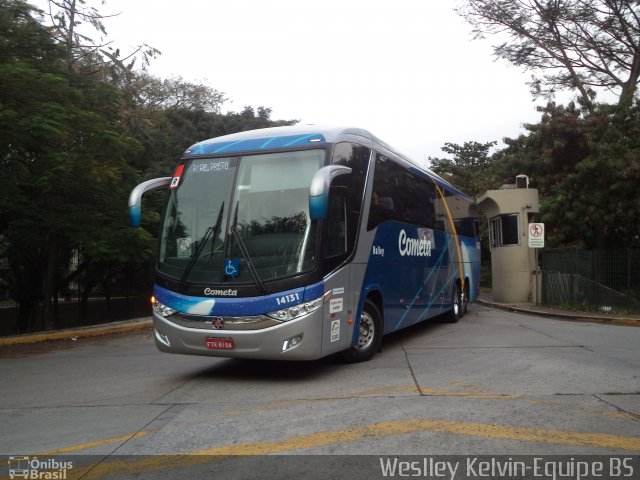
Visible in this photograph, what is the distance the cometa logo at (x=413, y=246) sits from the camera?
10.1m

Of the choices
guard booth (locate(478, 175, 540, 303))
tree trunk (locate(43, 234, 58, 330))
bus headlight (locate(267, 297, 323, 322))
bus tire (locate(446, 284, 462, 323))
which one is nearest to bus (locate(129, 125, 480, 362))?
bus headlight (locate(267, 297, 323, 322))

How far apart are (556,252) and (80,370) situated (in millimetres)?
16307

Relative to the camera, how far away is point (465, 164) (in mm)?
42312

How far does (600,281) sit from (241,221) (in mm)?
14622

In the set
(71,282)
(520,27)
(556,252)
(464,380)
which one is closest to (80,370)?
(464,380)

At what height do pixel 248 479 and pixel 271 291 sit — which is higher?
pixel 271 291

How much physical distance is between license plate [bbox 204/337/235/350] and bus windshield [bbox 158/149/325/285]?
0.73 metres

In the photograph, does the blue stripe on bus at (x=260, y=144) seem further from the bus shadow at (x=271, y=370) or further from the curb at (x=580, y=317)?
the curb at (x=580, y=317)

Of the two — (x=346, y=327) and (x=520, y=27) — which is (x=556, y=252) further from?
(x=346, y=327)

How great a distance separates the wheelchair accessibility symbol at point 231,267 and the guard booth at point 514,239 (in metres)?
14.7

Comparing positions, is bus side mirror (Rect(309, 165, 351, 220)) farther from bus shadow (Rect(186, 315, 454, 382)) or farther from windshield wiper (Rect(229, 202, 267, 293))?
bus shadow (Rect(186, 315, 454, 382))

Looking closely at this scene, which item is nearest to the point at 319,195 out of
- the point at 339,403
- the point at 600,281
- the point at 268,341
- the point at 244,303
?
the point at 244,303

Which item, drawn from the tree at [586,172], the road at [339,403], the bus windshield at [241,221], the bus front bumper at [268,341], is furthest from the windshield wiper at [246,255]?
the tree at [586,172]

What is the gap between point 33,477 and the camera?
4.38 metres
